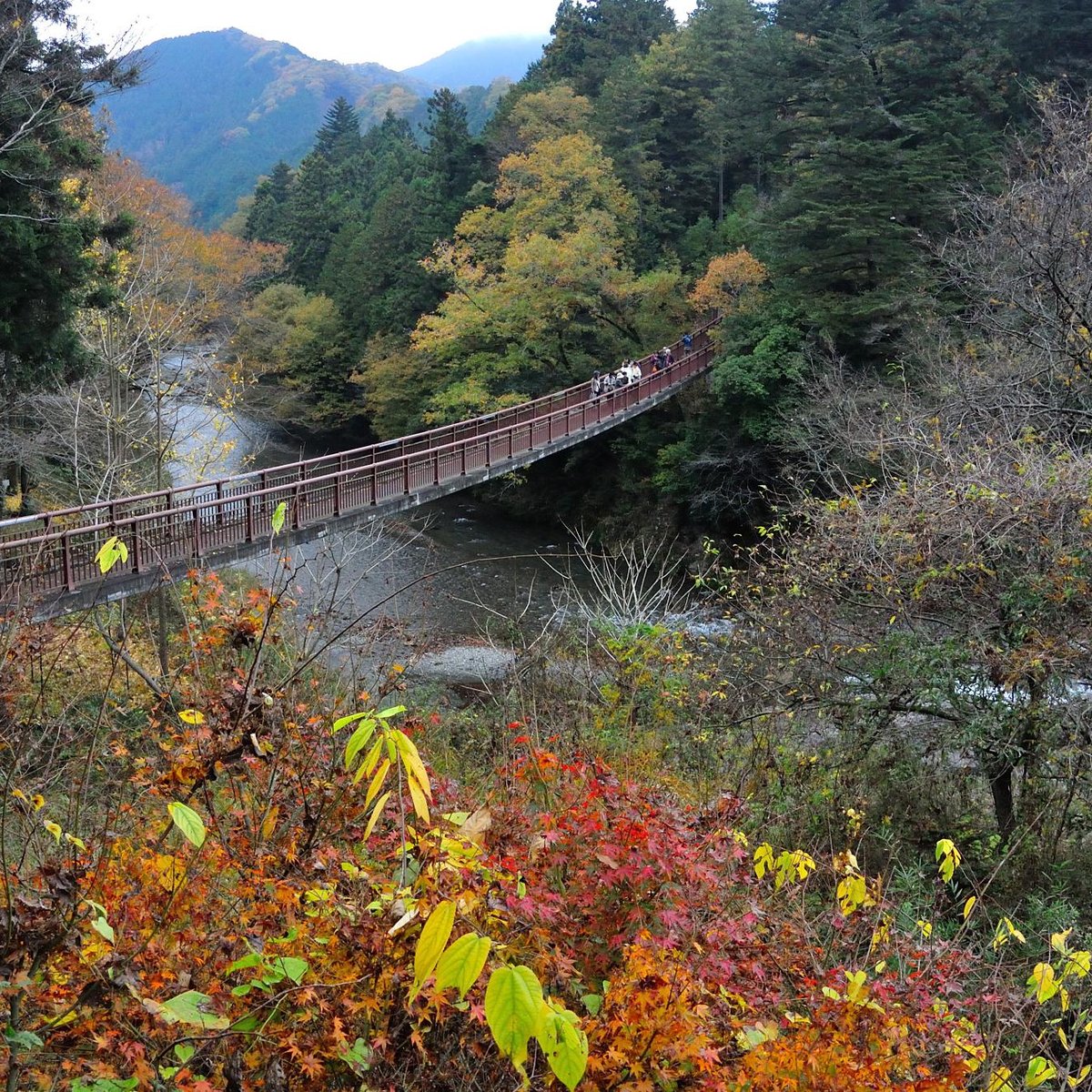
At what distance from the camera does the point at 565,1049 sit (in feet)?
3.70

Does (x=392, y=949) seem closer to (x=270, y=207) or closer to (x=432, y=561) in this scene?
(x=432, y=561)

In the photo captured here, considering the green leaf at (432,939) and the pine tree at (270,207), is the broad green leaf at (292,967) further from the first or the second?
the pine tree at (270,207)

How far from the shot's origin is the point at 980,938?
4.91 meters

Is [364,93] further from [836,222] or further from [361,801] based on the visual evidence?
[361,801]

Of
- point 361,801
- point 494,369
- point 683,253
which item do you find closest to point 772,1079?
point 361,801

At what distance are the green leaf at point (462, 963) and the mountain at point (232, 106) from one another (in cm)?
10462

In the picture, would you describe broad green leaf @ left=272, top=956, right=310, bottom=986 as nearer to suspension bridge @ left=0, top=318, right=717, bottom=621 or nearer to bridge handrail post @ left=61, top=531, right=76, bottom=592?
suspension bridge @ left=0, top=318, right=717, bottom=621

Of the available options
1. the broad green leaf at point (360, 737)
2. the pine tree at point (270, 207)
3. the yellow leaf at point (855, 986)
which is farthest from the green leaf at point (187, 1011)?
the pine tree at point (270, 207)

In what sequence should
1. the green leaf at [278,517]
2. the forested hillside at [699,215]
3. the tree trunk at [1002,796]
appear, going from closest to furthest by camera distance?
1. the green leaf at [278,517]
2. the tree trunk at [1002,796]
3. the forested hillside at [699,215]

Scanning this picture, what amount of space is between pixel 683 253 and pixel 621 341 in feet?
15.5

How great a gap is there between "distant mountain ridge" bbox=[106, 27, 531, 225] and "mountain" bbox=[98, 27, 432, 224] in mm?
138

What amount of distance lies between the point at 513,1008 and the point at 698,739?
5408 millimetres

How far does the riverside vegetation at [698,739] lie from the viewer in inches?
79.4

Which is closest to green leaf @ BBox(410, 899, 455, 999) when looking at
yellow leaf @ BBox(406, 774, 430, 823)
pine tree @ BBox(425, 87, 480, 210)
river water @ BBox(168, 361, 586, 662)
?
yellow leaf @ BBox(406, 774, 430, 823)
